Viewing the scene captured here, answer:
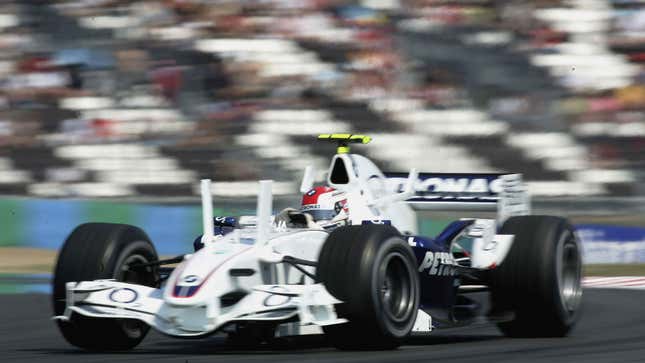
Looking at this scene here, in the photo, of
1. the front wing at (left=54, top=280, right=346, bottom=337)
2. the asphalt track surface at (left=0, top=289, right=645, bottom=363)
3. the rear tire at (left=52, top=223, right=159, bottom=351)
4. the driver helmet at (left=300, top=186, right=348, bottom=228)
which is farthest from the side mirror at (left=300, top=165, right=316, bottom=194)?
the front wing at (left=54, top=280, right=346, bottom=337)

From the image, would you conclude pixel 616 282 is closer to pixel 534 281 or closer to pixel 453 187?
pixel 453 187

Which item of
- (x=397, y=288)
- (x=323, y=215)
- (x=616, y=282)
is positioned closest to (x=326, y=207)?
(x=323, y=215)

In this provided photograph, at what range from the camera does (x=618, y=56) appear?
15672 millimetres

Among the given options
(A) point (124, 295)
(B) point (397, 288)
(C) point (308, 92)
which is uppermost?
(C) point (308, 92)

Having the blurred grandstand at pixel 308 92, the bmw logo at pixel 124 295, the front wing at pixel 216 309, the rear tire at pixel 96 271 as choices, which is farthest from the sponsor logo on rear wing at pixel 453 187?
the blurred grandstand at pixel 308 92

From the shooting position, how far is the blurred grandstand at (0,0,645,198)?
51.3ft

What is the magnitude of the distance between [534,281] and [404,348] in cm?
134

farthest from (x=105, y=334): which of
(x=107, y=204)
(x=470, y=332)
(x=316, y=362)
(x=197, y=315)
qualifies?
(x=107, y=204)

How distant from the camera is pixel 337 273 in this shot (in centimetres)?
639

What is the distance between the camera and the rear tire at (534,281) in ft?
25.8

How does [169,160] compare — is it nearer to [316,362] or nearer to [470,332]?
[470,332]

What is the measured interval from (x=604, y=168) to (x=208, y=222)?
9.01m

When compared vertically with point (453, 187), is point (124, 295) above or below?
below

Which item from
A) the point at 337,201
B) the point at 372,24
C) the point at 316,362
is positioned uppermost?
the point at 372,24
